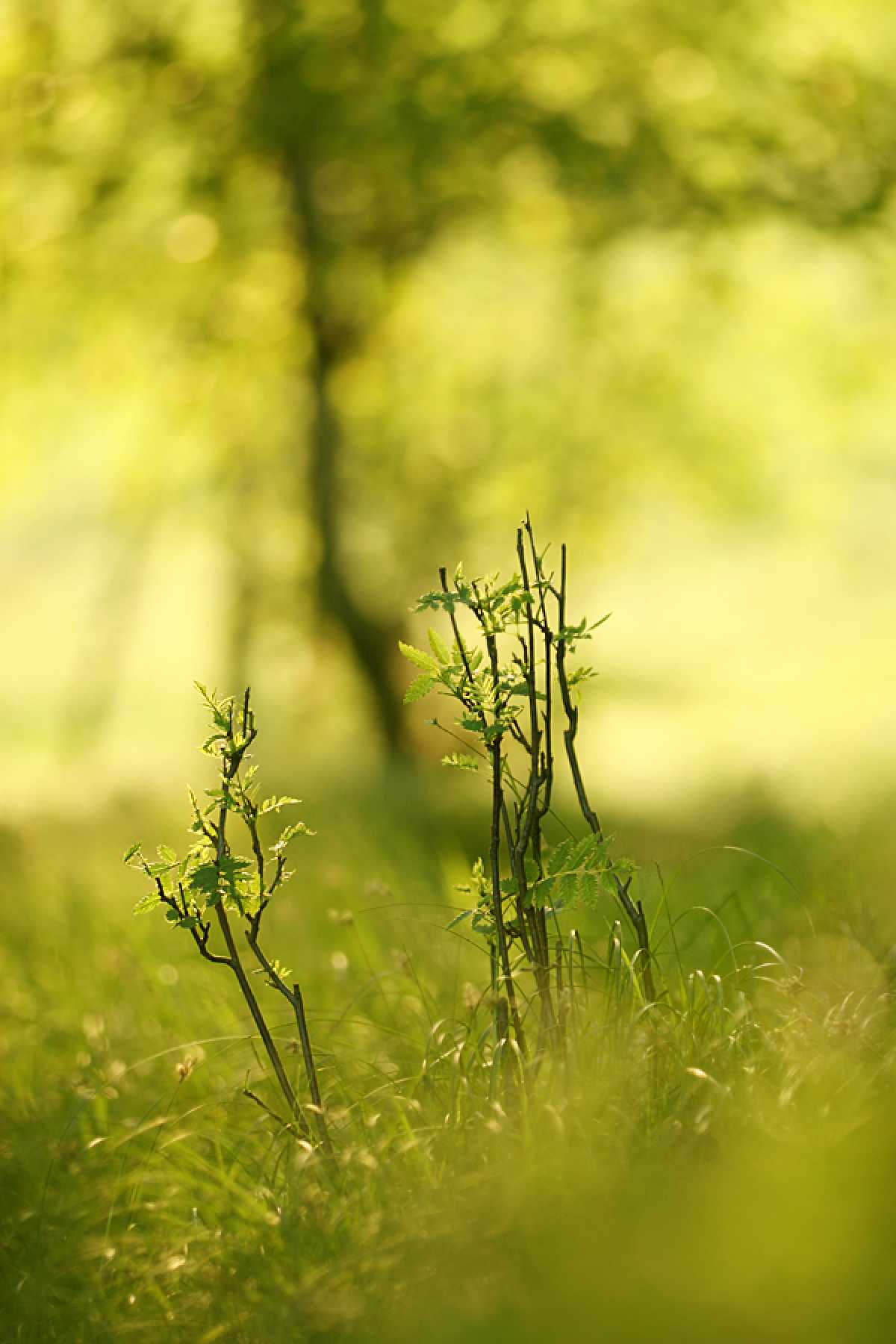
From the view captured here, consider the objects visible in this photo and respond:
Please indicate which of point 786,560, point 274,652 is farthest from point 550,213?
point 786,560

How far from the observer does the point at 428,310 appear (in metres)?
9.23

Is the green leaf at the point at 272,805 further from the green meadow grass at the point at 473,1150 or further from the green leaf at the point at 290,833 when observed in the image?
the green meadow grass at the point at 473,1150

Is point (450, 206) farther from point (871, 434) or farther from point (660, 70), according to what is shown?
point (871, 434)

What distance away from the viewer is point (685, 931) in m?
3.84

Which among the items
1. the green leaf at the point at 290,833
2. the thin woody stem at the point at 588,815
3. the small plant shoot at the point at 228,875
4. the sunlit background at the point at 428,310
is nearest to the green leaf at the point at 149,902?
the small plant shoot at the point at 228,875

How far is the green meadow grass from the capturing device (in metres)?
1.48

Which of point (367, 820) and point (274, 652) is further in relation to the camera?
point (274, 652)

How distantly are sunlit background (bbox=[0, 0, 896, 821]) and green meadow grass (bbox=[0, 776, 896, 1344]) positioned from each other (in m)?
2.23

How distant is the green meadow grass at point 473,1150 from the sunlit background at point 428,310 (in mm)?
2227

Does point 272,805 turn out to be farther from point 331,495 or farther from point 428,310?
point 428,310

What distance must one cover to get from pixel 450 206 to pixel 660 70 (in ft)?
5.36

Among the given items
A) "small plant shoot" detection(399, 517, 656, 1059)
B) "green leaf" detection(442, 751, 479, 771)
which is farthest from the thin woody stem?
"green leaf" detection(442, 751, 479, 771)

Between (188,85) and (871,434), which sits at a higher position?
(188,85)

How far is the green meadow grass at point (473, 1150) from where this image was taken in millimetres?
1480
